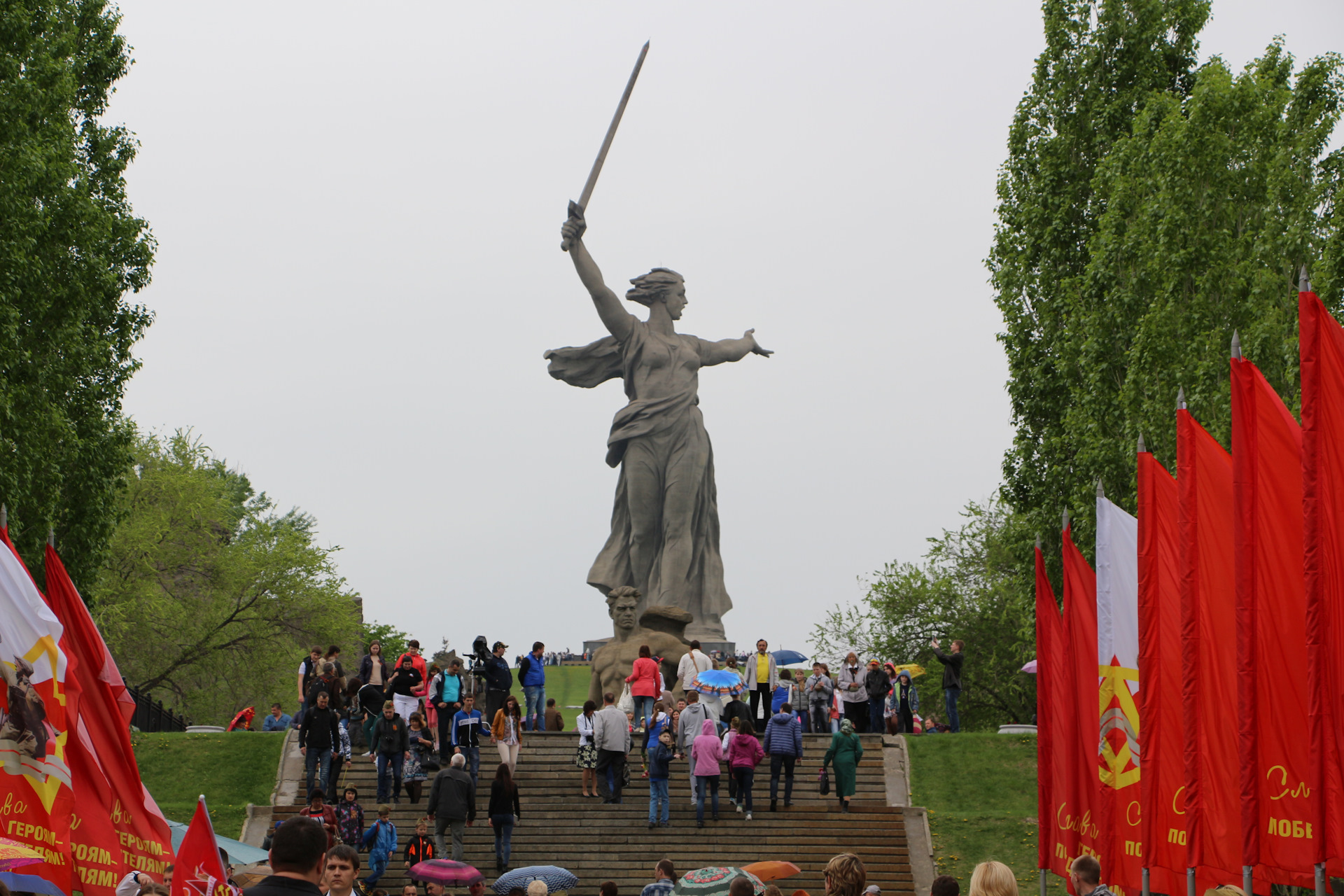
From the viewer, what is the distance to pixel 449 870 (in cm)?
1736

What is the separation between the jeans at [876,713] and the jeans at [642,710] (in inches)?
161

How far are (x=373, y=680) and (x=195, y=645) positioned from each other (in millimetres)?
21779

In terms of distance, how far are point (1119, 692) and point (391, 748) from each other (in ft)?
38.6

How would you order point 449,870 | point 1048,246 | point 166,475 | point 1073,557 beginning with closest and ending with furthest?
point 1073,557
point 449,870
point 1048,246
point 166,475

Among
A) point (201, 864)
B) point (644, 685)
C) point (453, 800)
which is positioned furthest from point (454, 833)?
point (201, 864)

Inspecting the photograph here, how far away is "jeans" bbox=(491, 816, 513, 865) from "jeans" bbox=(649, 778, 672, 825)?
222 cm

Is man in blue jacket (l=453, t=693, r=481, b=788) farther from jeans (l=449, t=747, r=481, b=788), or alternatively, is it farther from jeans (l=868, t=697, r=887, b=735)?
jeans (l=868, t=697, r=887, b=735)

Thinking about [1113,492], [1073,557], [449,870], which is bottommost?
[449,870]

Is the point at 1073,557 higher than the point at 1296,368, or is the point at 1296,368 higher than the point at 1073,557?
the point at 1296,368

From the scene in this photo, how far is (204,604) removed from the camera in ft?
151

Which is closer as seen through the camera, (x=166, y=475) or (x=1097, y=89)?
(x=1097, y=89)

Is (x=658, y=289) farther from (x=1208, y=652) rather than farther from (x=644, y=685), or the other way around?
(x=1208, y=652)

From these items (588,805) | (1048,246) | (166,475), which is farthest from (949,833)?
(166,475)

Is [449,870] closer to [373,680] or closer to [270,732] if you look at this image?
[373,680]
